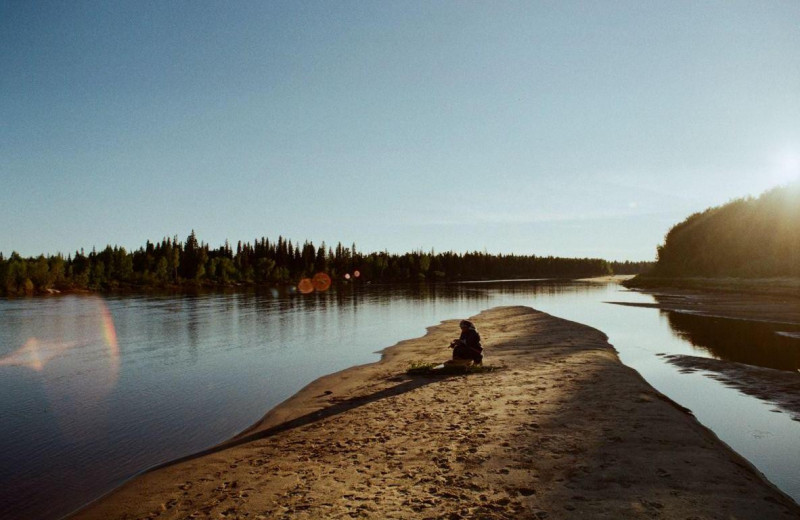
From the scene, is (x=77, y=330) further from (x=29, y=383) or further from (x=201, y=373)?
(x=201, y=373)

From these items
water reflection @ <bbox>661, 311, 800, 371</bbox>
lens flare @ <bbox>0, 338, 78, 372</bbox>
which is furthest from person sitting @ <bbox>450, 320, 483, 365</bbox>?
lens flare @ <bbox>0, 338, 78, 372</bbox>

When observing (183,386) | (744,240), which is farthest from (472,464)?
(744,240)

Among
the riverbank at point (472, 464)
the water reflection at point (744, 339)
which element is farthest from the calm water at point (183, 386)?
the riverbank at point (472, 464)

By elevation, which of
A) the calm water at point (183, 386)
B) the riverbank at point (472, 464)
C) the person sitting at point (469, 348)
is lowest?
the calm water at point (183, 386)

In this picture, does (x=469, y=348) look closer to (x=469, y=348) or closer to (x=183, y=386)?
(x=469, y=348)

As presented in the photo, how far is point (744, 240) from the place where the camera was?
334ft

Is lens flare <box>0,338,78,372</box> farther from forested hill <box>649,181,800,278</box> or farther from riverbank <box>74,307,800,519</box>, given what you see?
forested hill <box>649,181,800,278</box>

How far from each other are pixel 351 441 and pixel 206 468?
3.61 m

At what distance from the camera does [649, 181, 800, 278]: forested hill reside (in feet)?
288

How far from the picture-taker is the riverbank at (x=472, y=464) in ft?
26.8

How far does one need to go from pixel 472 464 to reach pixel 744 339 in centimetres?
3041

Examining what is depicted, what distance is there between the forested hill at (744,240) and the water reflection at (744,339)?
55.2 metres

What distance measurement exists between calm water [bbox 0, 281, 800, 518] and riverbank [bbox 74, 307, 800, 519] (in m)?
1.44

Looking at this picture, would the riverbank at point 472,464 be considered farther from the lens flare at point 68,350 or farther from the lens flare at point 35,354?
the lens flare at point 35,354
